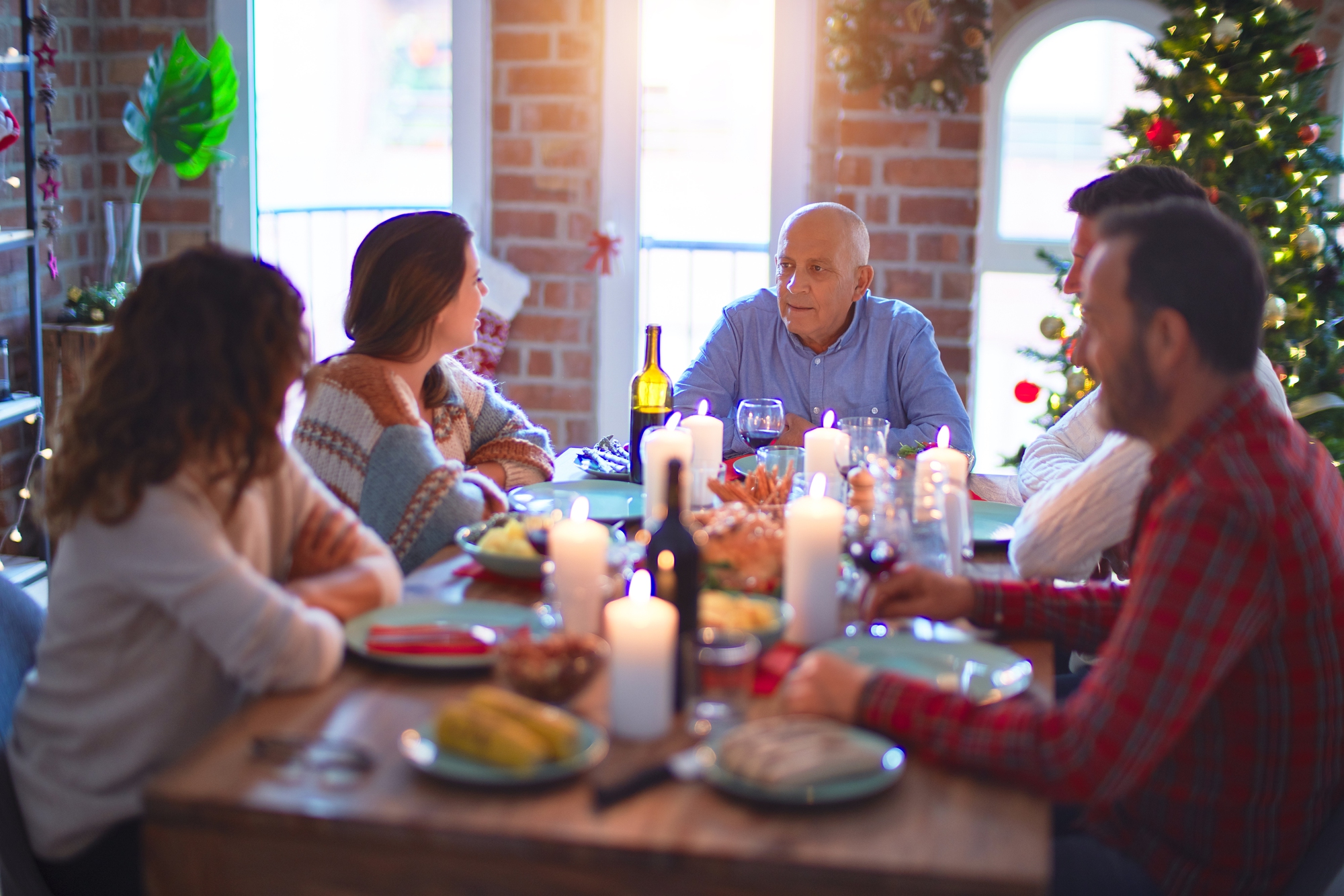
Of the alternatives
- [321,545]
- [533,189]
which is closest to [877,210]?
[533,189]

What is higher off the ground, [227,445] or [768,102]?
[768,102]

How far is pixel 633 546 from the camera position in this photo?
174 centimetres

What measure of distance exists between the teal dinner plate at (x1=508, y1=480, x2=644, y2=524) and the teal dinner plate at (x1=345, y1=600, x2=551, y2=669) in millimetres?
525

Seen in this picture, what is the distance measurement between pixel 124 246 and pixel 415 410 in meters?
2.20

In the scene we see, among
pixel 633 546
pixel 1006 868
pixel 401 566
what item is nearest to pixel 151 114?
pixel 401 566

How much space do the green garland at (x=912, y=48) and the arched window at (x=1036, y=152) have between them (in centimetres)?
99

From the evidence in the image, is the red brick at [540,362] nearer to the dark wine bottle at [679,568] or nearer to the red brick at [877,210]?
the red brick at [877,210]

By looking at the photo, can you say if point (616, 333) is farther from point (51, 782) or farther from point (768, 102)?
point (51, 782)

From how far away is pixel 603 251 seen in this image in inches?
160

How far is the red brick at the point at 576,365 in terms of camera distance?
4.18 meters

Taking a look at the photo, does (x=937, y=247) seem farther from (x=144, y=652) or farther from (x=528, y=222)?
(x=144, y=652)

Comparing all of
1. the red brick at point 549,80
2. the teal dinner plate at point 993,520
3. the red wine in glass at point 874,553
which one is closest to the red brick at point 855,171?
the red brick at point 549,80

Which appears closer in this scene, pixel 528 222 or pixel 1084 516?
pixel 1084 516

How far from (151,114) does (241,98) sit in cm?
43
